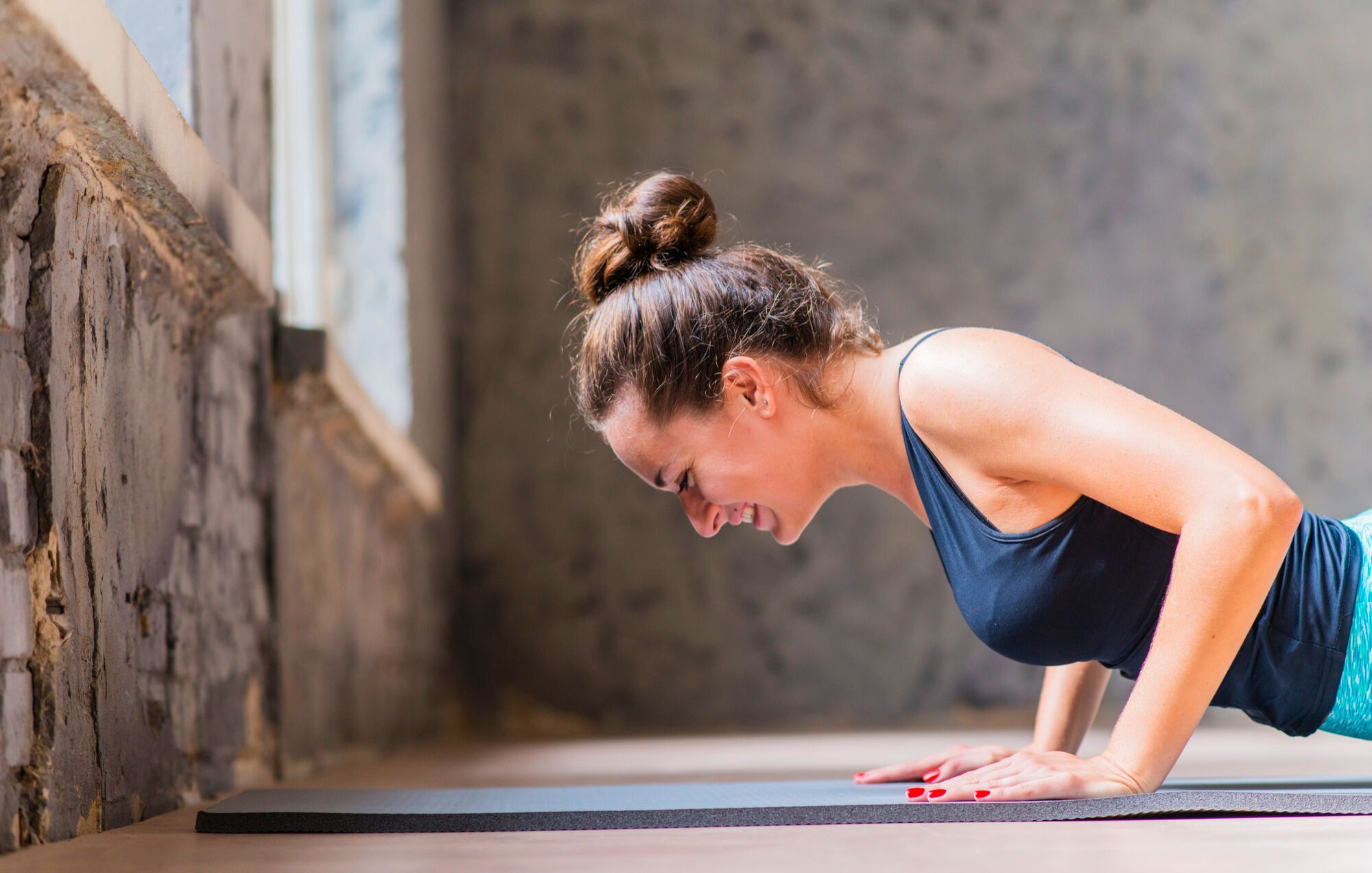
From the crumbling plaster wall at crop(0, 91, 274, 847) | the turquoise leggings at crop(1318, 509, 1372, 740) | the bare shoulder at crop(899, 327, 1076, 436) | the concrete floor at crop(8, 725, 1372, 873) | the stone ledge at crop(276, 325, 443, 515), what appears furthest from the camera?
the stone ledge at crop(276, 325, 443, 515)

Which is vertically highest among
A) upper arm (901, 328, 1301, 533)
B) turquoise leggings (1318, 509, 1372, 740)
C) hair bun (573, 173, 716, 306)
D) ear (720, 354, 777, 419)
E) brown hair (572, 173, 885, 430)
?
hair bun (573, 173, 716, 306)

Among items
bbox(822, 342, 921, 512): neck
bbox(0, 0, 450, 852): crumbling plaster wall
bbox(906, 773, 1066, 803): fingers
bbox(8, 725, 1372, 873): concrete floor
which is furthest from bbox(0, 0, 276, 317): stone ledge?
bbox(906, 773, 1066, 803): fingers

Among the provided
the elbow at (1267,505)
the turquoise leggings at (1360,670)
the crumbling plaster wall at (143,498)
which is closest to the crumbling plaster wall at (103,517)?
the crumbling plaster wall at (143,498)

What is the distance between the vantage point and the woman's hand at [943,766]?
1650mm

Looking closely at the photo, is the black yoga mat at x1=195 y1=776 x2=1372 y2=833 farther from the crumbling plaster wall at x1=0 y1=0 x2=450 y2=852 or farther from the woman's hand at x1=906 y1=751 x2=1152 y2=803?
the crumbling plaster wall at x1=0 y1=0 x2=450 y2=852

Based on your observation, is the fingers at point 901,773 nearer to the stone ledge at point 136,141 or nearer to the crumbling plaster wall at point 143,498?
the crumbling plaster wall at point 143,498

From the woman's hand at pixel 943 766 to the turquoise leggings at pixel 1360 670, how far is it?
0.39 meters

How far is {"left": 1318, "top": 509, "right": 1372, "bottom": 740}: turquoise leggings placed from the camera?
1.49 meters

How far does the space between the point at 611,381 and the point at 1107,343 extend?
4.27m

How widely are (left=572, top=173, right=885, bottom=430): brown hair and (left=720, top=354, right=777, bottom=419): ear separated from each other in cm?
2

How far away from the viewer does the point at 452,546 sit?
5211mm

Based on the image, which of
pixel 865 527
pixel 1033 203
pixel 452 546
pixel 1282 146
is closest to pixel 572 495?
pixel 452 546

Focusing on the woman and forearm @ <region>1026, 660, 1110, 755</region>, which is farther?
forearm @ <region>1026, 660, 1110, 755</region>

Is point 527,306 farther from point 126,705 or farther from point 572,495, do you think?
point 126,705
